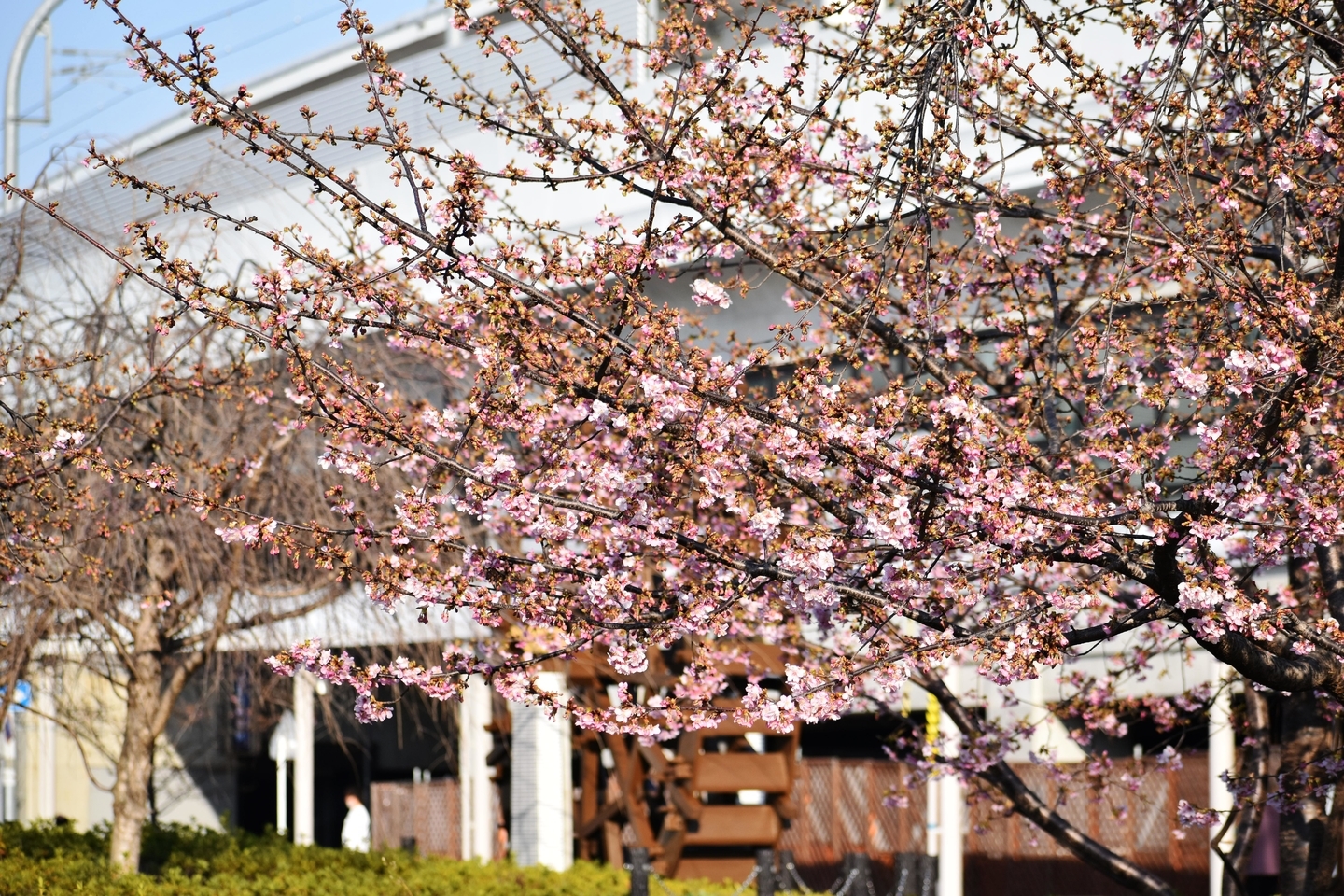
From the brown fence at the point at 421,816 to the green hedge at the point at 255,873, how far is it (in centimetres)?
706

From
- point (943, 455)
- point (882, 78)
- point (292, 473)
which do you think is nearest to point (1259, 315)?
point (943, 455)

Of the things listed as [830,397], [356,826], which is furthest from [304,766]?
[830,397]

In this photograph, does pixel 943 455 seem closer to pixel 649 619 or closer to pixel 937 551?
pixel 937 551

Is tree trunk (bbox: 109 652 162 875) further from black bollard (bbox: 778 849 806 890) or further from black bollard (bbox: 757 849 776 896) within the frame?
black bollard (bbox: 778 849 806 890)

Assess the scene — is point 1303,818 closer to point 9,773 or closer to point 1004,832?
point 1004,832

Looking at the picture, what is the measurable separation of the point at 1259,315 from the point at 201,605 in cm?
786

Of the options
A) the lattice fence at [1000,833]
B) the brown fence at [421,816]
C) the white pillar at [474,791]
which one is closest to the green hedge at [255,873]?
the lattice fence at [1000,833]

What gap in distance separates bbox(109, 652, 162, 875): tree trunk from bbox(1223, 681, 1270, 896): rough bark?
22.6ft

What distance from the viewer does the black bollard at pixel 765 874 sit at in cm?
1083

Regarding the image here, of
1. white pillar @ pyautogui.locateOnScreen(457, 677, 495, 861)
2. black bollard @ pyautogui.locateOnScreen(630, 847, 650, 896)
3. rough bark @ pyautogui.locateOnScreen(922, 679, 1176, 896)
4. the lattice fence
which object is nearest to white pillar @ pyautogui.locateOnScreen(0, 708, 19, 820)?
white pillar @ pyautogui.locateOnScreen(457, 677, 495, 861)

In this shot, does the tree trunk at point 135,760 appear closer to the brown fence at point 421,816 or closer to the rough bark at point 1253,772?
the rough bark at point 1253,772

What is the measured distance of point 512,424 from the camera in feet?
17.1

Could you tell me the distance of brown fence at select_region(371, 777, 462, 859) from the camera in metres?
20.3

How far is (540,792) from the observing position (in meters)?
16.0
